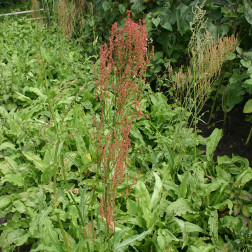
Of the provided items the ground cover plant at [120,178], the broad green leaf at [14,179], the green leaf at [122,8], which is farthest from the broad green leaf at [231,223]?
the green leaf at [122,8]

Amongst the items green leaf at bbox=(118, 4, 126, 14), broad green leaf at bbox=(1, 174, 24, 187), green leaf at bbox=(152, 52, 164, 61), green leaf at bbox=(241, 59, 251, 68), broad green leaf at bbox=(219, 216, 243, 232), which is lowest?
broad green leaf at bbox=(219, 216, 243, 232)

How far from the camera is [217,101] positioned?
12.3 feet

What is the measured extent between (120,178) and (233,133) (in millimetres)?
2466

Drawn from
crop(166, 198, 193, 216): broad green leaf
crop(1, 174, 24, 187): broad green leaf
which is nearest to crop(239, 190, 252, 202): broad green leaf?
crop(166, 198, 193, 216): broad green leaf

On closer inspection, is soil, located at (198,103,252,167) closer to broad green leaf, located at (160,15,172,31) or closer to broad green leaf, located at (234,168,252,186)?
broad green leaf, located at (234,168,252,186)

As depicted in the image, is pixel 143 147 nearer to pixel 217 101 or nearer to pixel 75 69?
pixel 217 101

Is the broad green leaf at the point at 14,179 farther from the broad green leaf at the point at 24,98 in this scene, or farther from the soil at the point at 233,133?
the soil at the point at 233,133

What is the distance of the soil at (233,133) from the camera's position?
3236 mm

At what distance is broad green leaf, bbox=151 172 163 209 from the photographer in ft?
7.70

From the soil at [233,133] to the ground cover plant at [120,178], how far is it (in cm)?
41

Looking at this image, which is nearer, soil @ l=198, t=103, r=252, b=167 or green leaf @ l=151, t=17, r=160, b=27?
soil @ l=198, t=103, r=252, b=167

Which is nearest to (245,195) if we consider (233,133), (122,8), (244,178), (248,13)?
(244,178)

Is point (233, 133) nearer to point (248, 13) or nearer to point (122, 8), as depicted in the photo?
point (248, 13)

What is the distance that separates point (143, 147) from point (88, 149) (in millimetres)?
512
